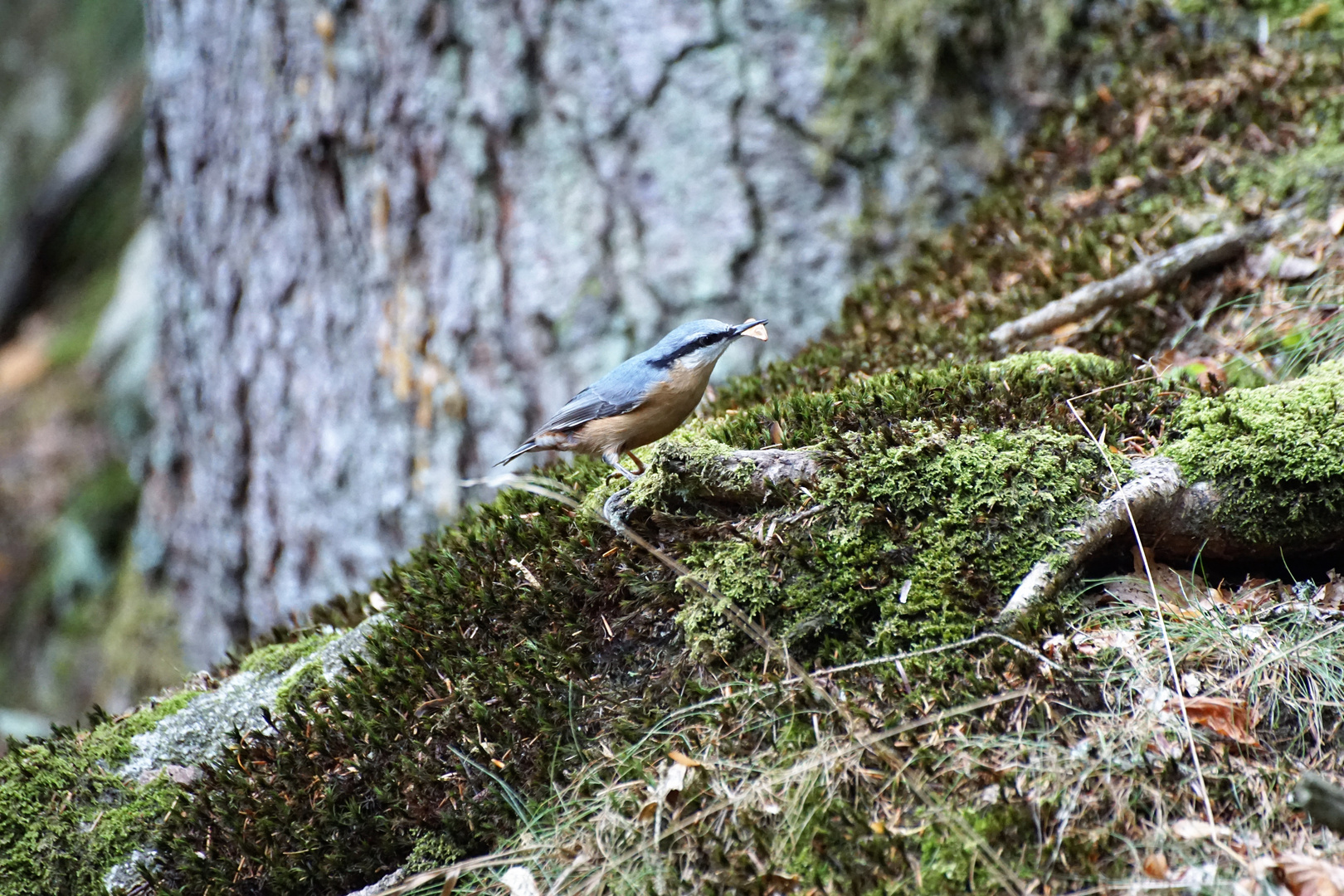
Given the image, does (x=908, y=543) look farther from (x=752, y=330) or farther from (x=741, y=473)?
(x=752, y=330)

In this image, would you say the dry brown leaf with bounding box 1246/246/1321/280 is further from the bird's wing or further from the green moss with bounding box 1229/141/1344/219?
the bird's wing

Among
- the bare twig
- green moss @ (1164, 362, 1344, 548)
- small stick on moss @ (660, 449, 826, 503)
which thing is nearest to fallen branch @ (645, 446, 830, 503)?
small stick on moss @ (660, 449, 826, 503)

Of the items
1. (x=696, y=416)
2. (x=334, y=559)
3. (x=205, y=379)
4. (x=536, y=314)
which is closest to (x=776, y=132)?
(x=536, y=314)

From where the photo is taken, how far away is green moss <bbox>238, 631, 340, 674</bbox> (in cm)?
372

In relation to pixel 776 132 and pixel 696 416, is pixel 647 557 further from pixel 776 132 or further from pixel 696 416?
pixel 776 132

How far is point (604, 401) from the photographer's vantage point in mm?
3902

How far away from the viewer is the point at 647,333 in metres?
5.84

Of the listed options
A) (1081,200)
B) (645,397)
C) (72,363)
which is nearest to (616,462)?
(645,397)

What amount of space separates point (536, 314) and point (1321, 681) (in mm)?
4482

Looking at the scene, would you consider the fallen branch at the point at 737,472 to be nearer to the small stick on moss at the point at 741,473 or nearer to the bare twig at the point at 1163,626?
the small stick on moss at the point at 741,473

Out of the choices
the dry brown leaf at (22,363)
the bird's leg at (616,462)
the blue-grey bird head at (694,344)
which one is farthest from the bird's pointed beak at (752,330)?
the dry brown leaf at (22,363)

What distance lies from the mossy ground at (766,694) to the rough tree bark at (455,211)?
2163mm

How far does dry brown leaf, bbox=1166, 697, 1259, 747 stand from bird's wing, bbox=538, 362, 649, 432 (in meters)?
2.10

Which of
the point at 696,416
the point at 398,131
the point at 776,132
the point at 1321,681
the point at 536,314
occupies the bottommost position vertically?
the point at 1321,681
